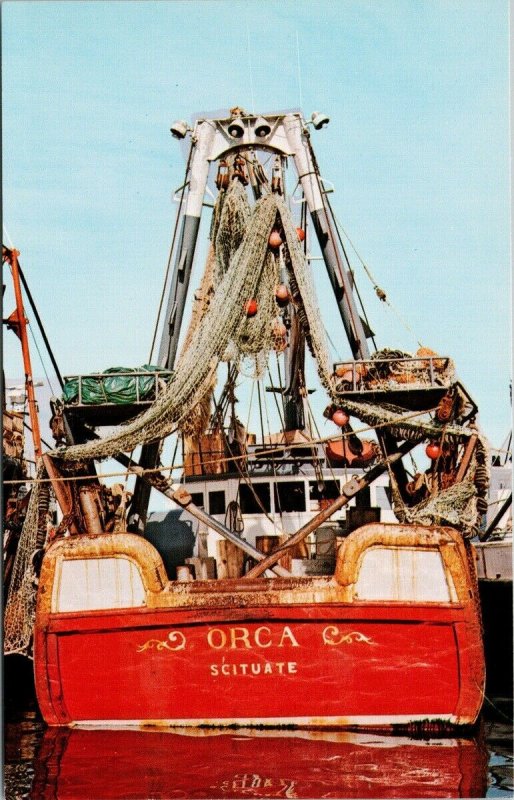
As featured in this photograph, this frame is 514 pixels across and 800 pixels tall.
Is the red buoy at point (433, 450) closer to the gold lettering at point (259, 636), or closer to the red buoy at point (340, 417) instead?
the red buoy at point (340, 417)

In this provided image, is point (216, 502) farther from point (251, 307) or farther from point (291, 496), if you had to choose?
point (251, 307)

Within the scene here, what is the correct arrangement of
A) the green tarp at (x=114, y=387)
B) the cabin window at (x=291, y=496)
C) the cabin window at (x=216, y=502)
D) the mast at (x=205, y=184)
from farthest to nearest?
the cabin window at (x=291, y=496), the cabin window at (x=216, y=502), the mast at (x=205, y=184), the green tarp at (x=114, y=387)

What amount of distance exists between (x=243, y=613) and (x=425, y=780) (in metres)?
2.71

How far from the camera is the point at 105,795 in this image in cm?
841

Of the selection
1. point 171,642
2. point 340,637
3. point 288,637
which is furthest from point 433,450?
point 171,642

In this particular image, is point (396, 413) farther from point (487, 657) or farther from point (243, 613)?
point (487, 657)

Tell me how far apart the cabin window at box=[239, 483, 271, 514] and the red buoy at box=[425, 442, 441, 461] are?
434cm

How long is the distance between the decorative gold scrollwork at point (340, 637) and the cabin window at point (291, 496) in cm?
572

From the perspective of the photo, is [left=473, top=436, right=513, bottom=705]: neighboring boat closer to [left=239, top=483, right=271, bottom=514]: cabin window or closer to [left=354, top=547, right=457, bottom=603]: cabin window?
[left=239, top=483, right=271, bottom=514]: cabin window

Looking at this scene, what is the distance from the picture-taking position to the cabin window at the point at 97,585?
1072cm

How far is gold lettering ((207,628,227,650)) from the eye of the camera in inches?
411

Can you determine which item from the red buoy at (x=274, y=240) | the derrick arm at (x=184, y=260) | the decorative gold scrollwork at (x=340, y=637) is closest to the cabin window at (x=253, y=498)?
the derrick arm at (x=184, y=260)

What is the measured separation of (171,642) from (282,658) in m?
1.26

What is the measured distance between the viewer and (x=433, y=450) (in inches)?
468
